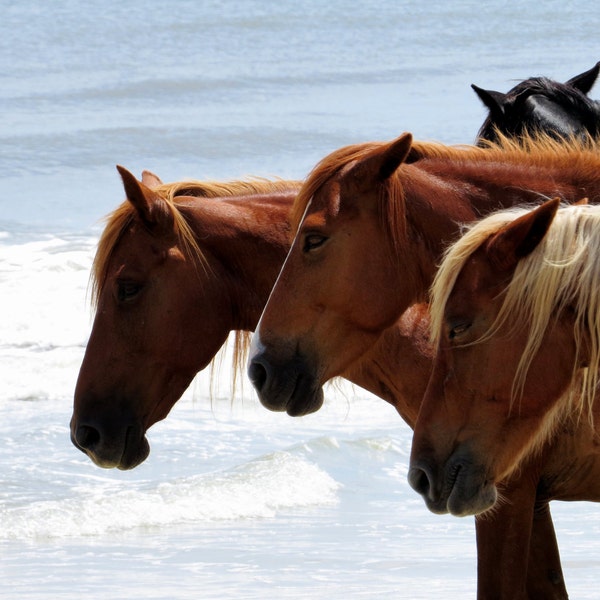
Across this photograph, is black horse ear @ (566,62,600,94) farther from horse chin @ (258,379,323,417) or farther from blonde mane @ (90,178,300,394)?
horse chin @ (258,379,323,417)

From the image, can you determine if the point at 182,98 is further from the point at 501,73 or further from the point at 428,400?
the point at 428,400

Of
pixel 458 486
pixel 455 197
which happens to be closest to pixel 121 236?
pixel 455 197

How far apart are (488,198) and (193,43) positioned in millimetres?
24615

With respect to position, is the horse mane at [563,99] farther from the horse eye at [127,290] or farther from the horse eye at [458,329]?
the horse eye at [458,329]

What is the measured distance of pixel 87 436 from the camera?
4250mm

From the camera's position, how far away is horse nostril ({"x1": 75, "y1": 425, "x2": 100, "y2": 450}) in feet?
13.9

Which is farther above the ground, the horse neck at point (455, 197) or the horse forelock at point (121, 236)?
the horse neck at point (455, 197)

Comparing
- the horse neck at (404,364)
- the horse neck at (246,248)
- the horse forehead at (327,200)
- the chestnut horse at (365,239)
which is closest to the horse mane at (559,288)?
the chestnut horse at (365,239)

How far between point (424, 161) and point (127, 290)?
1.05 meters

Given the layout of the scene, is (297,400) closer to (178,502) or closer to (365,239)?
(365,239)

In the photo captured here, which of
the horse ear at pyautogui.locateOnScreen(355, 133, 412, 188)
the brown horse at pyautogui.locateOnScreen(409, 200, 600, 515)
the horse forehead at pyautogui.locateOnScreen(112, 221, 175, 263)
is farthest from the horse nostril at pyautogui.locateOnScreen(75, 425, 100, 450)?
the brown horse at pyautogui.locateOnScreen(409, 200, 600, 515)

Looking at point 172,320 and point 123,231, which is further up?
point 123,231

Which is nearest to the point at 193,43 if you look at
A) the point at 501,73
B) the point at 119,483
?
the point at 501,73

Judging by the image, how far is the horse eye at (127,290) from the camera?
4227mm
